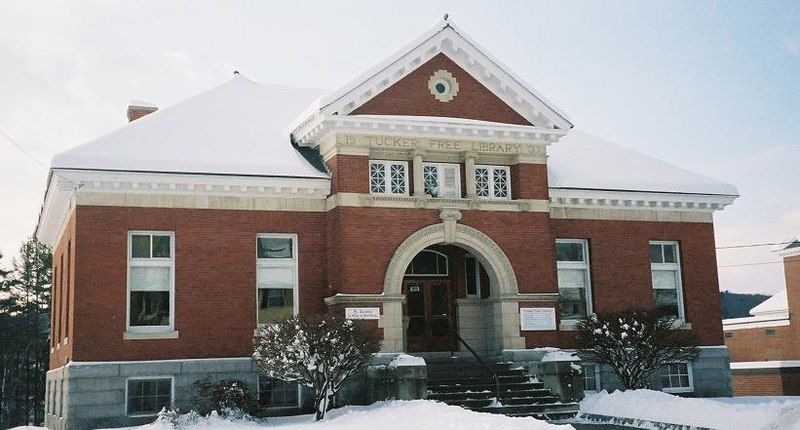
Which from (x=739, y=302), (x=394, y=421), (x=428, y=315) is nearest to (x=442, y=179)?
(x=428, y=315)

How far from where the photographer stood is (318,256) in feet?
70.2

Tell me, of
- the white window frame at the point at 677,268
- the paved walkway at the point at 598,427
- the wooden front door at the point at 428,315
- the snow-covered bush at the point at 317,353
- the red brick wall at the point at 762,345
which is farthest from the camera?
the red brick wall at the point at 762,345

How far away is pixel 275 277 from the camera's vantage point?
69.4 feet

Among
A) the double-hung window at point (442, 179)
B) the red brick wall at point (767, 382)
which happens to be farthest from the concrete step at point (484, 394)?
the red brick wall at point (767, 382)

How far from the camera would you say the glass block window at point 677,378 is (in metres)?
24.0

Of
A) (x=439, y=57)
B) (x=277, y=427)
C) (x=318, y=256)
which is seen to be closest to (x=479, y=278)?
(x=318, y=256)

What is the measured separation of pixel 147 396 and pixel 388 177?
747cm

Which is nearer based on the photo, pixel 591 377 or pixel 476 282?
pixel 476 282

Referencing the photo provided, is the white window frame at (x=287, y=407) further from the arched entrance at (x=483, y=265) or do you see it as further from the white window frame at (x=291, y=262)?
the arched entrance at (x=483, y=265)

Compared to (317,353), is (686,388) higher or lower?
lower

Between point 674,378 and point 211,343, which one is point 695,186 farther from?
point 211,343

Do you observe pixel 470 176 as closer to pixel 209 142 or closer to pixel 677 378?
pixel 209 142

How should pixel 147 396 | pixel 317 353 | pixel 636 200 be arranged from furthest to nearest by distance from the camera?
pixel 636 200, pixel 147 396, pixel 317 353

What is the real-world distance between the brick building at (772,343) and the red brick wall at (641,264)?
52.4 feet
